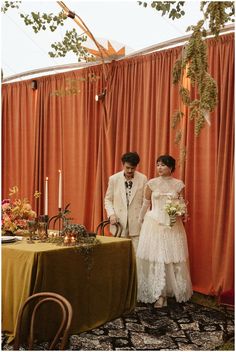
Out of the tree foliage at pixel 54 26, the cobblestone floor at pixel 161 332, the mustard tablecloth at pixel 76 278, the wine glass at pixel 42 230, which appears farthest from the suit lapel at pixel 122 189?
the tree foliage at pixel 54 26

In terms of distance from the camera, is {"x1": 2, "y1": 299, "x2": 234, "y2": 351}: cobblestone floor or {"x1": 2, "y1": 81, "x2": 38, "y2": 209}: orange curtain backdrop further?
{"x1": 2, "y1": 81, "x2": 38, "y2": 209}: orange curtain backdrop

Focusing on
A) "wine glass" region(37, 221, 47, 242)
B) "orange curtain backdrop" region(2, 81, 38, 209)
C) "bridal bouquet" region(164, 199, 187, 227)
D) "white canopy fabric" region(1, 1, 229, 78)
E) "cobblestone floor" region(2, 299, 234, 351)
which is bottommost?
"cobblestone floor" region(2, 299, 234, 351)

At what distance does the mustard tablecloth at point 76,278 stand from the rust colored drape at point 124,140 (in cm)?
127

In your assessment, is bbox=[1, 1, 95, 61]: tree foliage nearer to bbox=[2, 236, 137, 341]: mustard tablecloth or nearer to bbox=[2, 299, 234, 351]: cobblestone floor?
bbox=[2, 236, 137, 341]: mustard tablecloth

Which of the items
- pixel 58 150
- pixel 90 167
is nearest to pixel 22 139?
pixel 58 150

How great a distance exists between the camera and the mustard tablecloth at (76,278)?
114 inches

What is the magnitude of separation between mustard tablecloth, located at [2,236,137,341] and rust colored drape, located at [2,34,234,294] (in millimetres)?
1272

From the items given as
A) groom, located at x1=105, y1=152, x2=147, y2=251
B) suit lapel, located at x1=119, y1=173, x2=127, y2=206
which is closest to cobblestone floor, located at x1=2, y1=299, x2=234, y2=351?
groom, located at x1=105, y1=152, x2=147, y2=251

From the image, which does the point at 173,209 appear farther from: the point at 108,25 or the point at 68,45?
the point at 108,25

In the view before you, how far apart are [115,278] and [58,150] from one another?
3416 mm

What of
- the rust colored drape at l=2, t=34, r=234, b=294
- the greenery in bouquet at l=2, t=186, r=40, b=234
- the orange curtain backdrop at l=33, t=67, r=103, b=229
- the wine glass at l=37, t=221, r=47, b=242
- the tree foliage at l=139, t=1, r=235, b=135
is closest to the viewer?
the tree foliage at l=139, t=1, r=235, b=135

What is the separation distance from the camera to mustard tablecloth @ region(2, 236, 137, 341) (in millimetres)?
2885

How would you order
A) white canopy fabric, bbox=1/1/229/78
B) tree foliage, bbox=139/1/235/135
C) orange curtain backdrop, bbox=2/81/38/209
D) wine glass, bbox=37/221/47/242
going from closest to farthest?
tree foliage, bbox=139/1/235/135 → wine glass, bbox=37/221/47/242 → white canopy fabric, bbox=1/1/229/78 → orange curtain backdrop, bbox=2/81/38/209

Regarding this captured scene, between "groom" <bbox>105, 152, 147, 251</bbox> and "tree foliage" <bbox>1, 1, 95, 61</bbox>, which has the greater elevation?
"tree foliage" <bbox>1, 1, 95, 61</bbox>
